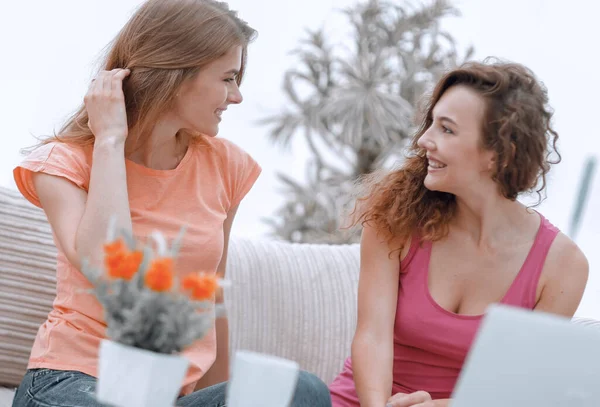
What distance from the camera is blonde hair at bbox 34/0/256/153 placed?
1664 millimetres

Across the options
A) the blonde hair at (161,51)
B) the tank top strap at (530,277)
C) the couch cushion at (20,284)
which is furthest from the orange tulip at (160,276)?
the couch cushion at (20,284)

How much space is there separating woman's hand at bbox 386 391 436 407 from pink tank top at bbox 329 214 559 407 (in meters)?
0.12

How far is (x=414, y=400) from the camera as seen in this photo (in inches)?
65.1

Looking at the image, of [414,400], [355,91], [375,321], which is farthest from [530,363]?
[355,91]

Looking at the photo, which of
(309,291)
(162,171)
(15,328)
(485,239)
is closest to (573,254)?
(485,239)

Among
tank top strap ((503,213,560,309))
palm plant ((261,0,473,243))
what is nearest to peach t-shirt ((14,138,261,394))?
tank top strap ((503,213,560,309))

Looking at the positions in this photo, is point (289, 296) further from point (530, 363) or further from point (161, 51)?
point (530, 363)

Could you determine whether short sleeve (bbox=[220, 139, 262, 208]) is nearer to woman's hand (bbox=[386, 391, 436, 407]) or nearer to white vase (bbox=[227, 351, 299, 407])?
woman's hand (bbox=[386, 391, 436, 407])

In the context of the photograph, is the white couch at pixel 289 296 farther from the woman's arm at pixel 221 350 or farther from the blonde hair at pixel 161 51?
the blonde hair at pixel 161 51

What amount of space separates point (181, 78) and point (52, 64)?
6.32 ft

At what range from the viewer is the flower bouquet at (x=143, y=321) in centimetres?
101

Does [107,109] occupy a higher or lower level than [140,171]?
higher

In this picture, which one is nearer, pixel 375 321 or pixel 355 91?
pixel 375 321

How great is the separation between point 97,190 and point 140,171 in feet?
0.64
